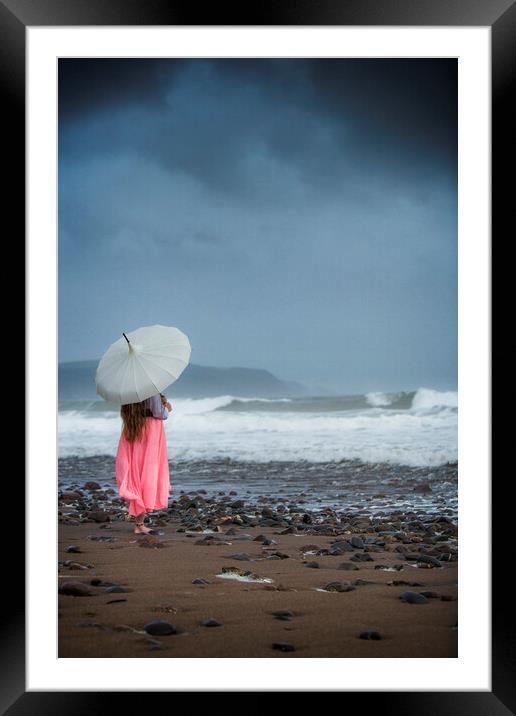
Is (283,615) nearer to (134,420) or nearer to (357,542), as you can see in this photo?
(357,542)

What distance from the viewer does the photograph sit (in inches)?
252

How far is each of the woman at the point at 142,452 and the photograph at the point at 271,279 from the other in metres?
0.63

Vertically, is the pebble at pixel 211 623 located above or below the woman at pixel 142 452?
below

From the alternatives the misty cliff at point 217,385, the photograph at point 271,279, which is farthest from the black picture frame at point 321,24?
the misty cliff at point 217,385

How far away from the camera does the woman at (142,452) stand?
417 centimetres

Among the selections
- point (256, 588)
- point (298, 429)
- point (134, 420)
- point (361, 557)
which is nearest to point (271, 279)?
point (298, 429)

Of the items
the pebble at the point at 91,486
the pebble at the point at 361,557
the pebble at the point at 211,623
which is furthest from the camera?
the pebble at the point at 91,486

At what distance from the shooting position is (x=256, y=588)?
3.31 m

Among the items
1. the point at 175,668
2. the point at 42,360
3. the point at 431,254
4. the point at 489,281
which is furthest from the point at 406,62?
the point at 175,668

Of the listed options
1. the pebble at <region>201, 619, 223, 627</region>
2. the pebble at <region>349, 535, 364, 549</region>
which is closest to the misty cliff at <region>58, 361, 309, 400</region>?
the pebble at <region>349, 535, 364, 549</region>

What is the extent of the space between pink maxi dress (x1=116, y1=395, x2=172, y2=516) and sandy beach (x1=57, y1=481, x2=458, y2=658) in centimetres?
26

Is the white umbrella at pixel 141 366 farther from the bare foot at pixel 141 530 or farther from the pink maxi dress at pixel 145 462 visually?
the bare foot at pixel 141 530

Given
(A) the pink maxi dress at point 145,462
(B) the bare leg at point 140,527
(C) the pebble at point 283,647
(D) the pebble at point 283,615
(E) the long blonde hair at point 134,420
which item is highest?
(E) the long blonde hair at point 134,420

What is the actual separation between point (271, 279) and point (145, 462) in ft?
14.0
